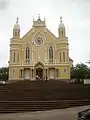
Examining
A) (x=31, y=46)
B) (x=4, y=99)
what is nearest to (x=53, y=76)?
(x=31, y=46)

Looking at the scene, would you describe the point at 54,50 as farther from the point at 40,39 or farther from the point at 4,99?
the point at 4,99

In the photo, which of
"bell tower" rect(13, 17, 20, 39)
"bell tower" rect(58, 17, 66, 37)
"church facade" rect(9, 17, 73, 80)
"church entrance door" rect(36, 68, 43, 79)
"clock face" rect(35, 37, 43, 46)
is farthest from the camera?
"bell tower" rect(13, 17, 20, 39)

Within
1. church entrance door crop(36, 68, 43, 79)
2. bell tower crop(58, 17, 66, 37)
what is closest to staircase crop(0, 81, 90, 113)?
church entrance door crop(36, 68, 43, 79)

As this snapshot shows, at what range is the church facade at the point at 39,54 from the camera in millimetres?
55594

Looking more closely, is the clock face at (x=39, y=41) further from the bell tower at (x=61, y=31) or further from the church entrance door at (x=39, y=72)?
the church entrance door at (x=39, y=72)

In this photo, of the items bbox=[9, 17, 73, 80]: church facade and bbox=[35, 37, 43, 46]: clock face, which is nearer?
bbox=[9, 17, 73, 80]: church facade

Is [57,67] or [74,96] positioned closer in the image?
[74,96]

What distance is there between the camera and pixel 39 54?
56750 mm

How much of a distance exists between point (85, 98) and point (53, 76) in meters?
29.2

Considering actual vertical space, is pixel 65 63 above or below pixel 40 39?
below

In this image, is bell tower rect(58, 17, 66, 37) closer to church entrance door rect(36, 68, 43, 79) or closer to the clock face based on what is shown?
the clock face

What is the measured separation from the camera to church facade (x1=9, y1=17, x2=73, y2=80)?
55.6 meters

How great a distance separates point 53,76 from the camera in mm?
55594

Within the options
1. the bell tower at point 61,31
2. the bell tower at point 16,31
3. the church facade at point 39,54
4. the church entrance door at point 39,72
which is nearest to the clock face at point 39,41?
the church facade at point 39,54
